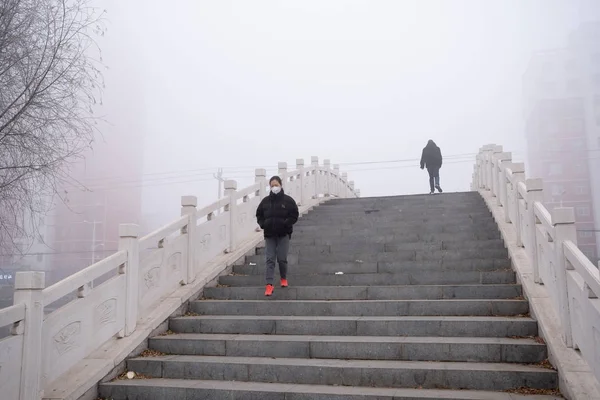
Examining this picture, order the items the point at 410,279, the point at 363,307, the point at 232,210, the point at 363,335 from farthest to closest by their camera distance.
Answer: the point at 232,210 < the point at 410,279 < the point at 363,307 < the point at 363,335

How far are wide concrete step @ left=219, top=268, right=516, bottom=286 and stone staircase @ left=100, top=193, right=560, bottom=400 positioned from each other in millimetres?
15

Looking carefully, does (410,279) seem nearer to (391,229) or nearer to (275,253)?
(275,253)

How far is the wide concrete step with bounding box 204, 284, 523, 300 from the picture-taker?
22.4ft

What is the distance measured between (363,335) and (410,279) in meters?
1.74

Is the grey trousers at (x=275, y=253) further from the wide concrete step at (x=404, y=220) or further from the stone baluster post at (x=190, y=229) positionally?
the wide concrete step at (x=404, y=220)

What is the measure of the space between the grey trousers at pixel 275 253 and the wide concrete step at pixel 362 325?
771 millimetres

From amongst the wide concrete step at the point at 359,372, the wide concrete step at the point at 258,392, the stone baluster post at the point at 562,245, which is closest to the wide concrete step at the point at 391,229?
the stone baluster post at the point at 562,245

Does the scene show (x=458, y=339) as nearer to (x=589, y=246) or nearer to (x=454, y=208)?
(x=454, y=208)

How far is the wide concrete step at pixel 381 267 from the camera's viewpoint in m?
7.90

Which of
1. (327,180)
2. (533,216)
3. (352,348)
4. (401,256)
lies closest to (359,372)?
(352,348)

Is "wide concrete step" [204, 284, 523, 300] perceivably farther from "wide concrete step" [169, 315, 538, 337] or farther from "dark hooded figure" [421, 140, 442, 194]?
"dark hooded figure" [421, 140, 442, 194]

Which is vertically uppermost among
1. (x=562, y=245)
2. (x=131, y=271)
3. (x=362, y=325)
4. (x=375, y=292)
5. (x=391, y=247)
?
(x=391, y=247)

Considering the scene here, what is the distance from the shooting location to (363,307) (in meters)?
6.78

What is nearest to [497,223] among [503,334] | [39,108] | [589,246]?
[503,334]
